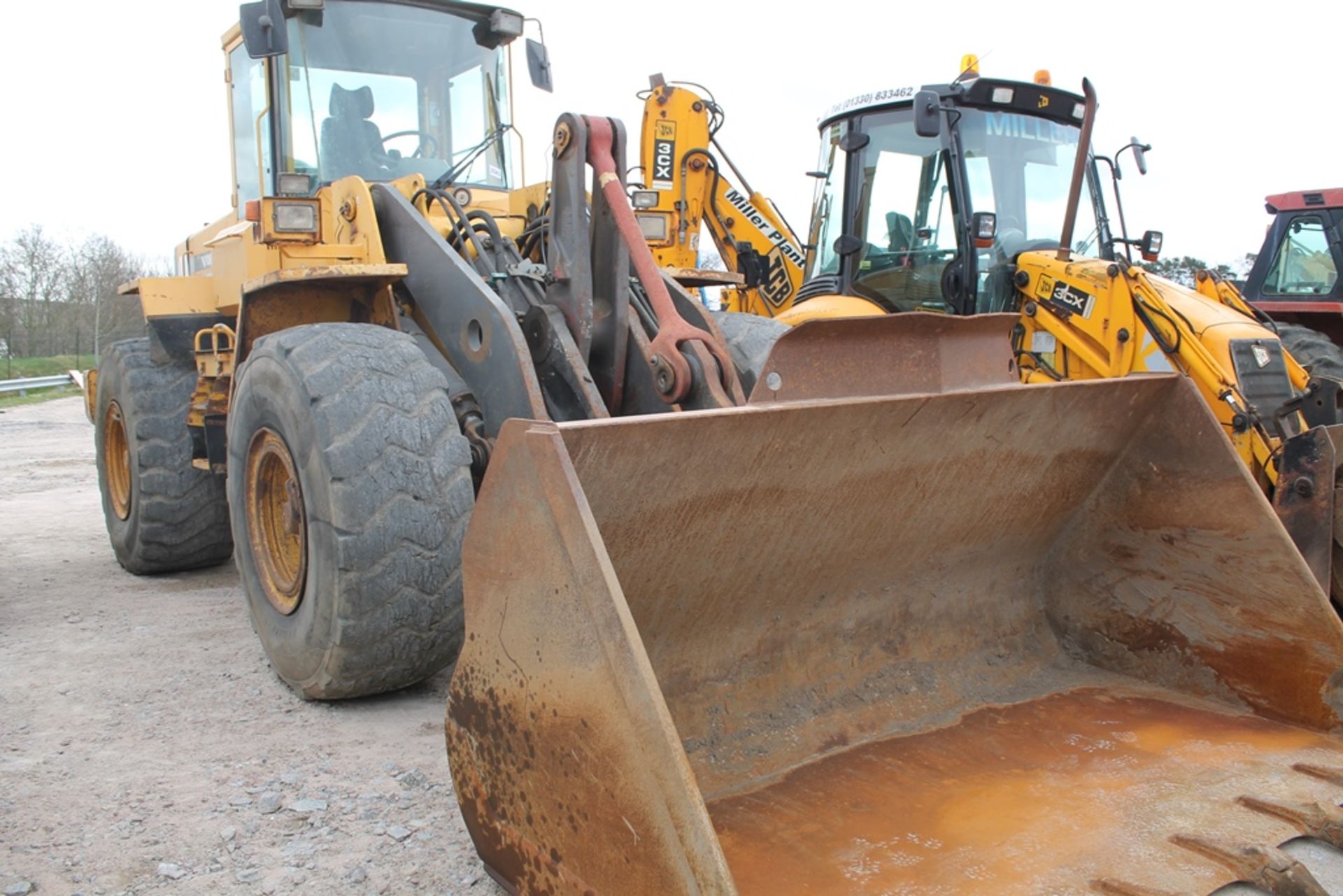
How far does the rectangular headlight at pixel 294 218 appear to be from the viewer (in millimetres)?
4199

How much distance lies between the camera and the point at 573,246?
3.91m

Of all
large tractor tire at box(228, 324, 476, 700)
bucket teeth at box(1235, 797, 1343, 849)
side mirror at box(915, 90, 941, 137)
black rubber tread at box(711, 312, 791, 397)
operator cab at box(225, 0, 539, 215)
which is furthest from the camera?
side mirror at box(915, 90, 941, 137)

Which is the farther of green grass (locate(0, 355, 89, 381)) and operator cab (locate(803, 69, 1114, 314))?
green grass (locate(0, 355, 89, 381))

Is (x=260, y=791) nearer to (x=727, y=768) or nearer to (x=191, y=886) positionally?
(x=191, y=886)

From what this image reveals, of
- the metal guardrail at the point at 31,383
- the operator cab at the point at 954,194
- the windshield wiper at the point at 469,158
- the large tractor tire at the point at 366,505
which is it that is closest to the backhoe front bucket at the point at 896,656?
the large tractor tire at the point at 366,505

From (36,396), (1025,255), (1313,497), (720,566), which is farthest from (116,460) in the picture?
(36,396)

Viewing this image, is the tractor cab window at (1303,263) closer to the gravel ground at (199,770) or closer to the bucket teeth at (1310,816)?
the bucket teeth at (1310,816)

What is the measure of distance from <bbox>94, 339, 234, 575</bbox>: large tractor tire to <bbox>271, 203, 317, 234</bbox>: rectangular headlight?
200cm

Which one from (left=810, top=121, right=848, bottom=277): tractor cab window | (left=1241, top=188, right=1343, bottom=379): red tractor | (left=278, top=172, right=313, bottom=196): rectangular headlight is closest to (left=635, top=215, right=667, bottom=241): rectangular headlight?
(left=278, top=172, right=313, bottom=196): rectangular headlight

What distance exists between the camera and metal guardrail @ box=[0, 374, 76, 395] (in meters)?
23.4

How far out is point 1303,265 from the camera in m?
9.42

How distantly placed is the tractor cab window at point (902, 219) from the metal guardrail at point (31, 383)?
66.0 feet

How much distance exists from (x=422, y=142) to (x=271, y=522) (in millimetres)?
1939

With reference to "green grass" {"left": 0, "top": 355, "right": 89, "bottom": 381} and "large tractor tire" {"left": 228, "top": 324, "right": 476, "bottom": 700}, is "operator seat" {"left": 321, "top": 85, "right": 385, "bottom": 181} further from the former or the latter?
"green grass" {"left": 0, "top": 355, "right": 89, "bottom": 381}
